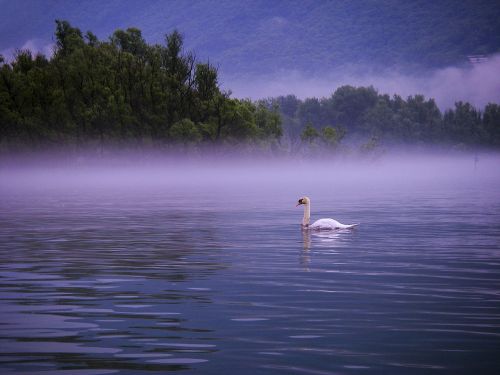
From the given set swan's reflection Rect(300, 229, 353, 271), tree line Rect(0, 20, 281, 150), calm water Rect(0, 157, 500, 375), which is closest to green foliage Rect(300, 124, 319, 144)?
tree line Rect(0, 20, 281, 150)

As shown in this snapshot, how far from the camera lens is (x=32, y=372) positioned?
31.2ft

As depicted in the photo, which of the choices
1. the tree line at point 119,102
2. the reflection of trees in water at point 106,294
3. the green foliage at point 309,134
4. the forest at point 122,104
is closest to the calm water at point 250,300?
the reflection of trees in water at point 106,294

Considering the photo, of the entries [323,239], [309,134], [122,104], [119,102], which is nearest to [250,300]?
[323,239]

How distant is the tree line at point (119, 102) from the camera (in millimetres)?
108875

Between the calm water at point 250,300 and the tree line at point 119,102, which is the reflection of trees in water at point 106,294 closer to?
the calm water at point 250,300

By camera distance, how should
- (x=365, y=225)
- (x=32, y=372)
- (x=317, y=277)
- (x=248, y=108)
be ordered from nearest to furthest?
(x=32, y=372) → (x=317, y=277) → (x=365, y=225) → (x=248, y=108)

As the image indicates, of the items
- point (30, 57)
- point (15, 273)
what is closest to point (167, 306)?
point (15, 273)

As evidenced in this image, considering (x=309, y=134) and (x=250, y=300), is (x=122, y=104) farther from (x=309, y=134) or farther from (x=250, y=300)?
(x=250, y=300)

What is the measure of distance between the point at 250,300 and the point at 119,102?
10162 cm

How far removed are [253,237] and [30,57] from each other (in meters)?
105

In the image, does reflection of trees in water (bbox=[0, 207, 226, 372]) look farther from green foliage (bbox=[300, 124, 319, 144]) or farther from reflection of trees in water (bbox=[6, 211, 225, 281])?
green foliage (bbox=[300, 124, 319, 144])

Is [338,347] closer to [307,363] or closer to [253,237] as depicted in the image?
[307,363]

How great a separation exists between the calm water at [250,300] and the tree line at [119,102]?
266ft

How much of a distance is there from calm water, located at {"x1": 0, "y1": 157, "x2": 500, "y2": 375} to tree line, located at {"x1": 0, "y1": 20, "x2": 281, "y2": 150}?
81.1 meters
